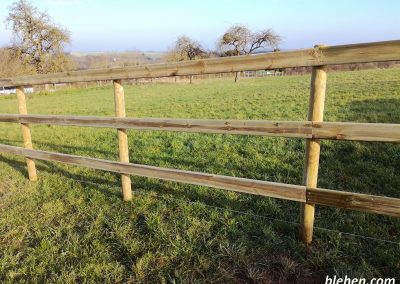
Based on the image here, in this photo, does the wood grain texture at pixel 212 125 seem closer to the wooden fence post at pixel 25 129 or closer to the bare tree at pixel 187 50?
the wooden fence post at pixel 25 129

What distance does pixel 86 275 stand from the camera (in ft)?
9.47

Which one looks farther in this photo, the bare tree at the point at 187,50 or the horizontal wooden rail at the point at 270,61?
the bare tree at the point at 187,50

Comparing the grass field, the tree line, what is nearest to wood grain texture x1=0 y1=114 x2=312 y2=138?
the grass field

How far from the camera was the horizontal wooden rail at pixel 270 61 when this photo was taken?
2.43 m

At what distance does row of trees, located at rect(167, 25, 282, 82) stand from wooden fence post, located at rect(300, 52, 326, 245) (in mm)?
60763

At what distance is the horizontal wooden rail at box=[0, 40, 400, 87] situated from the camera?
2.43m

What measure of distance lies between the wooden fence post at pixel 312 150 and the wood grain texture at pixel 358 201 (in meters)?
0.14

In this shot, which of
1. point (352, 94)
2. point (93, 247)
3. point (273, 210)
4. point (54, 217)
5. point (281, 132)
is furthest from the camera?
point (352, 94)

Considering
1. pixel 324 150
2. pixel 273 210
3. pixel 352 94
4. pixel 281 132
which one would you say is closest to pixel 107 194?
pixel 273 210

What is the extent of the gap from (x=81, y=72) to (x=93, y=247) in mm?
2307

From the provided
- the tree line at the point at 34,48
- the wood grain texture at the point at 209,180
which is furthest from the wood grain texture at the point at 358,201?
the tree line at the point at 34,48

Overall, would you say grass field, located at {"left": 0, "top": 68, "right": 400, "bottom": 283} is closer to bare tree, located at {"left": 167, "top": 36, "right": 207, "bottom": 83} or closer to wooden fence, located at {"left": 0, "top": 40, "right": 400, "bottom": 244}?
wooden fence, located at {"left": 0, "top": 40, "right": 400, "bottom": 244}

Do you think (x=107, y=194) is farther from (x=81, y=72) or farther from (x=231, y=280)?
(x=231, y=280)

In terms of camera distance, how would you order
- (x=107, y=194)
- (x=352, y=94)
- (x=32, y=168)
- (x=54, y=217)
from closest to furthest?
(x=54, y=217)
(x=107, y=194)
(x=32, y=168)
(x=352, y=94)
